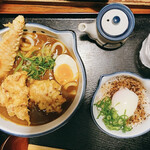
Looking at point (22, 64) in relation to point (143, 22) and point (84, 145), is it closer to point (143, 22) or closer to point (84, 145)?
point (84, 145)

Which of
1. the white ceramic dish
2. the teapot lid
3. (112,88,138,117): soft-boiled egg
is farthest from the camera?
(112,88,138,117): soft-boiled egg

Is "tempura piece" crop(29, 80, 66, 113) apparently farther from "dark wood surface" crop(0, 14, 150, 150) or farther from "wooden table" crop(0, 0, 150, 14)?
"wooden table" crop(0, 0, 150, 14)

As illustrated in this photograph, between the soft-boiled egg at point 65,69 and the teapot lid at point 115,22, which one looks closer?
the teapot lid at point 115,22

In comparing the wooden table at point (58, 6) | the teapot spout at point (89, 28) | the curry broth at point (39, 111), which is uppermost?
the wooden table at point (58, 6)

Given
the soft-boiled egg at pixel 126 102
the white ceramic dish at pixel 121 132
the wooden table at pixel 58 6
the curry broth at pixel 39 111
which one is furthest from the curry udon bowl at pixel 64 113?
the soft-boiled egg at pixel 126 102

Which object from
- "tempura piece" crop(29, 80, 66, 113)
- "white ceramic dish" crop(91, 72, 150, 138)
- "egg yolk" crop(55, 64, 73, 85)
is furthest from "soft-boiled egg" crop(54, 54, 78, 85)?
"white ceramic dish" crop(91, 72, 150, 138)

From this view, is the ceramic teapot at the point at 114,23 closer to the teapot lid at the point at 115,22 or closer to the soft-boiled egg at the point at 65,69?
the teapot lid at the point at 115,22
